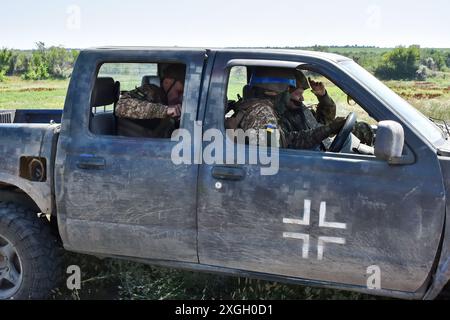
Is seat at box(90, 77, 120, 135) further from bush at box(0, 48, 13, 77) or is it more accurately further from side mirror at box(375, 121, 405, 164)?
bush at box(0, 48, 13, 77)

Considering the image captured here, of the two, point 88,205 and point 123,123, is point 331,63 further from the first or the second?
point 88,205

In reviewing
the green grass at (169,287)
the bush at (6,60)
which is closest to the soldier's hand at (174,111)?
the green grass at (169,287)

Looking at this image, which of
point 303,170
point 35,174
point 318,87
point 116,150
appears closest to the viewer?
point 303,170

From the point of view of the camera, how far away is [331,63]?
3.26 m

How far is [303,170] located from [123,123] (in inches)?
57.2

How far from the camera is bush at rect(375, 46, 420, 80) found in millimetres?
60091

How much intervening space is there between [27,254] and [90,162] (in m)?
0.87

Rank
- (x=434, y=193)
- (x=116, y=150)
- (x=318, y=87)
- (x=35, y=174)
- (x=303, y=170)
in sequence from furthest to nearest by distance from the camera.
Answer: (x=318, y=87) → (x=35, y=174) → (x=116, y=150) → (x=303, y=170) → (x=434, y=193)

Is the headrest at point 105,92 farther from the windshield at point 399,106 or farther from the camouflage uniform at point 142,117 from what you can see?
the windshield at point 399,106

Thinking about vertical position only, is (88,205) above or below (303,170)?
below

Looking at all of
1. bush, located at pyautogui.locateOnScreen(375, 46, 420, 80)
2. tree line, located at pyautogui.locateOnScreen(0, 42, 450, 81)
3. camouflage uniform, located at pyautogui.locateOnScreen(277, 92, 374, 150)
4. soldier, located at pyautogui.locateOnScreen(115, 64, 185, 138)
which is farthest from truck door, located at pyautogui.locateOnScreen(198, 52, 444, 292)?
tree line, located at pyautogui.locateOnScreen(0, 42, 450, 81)

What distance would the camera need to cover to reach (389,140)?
2.89m

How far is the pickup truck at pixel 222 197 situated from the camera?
119 inches

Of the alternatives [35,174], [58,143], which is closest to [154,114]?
[58,143]
